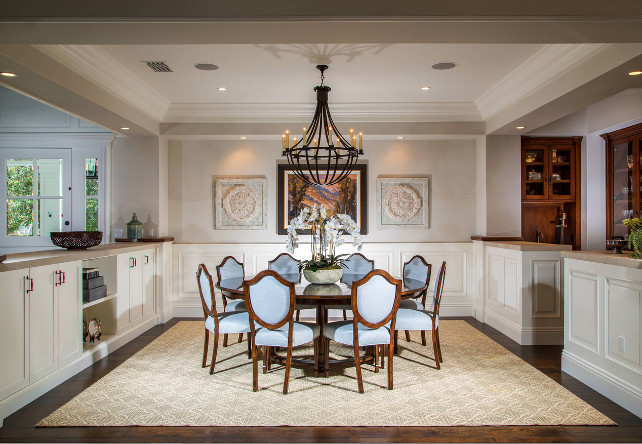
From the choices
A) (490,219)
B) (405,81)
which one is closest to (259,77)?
(405,81)

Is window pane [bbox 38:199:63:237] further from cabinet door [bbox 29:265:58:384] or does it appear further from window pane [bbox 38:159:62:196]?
cabinet door [bbox 29:265:58:384]

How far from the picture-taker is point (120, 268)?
471 cm

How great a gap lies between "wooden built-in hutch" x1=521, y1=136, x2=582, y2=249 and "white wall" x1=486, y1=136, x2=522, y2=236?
38cm

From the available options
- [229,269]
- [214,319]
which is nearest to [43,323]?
[214,319]

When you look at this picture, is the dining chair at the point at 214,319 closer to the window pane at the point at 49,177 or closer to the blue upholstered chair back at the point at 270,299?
the blue upholstered chair back at the point at 270,299

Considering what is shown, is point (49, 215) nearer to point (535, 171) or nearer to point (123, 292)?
point (123, 292)

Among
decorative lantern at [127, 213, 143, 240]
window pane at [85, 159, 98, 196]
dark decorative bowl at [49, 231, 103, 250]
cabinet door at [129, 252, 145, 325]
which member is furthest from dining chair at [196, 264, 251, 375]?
window pane at [85, 159, 98, 196]

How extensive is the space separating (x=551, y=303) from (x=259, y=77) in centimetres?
377

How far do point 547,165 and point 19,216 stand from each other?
22.9ft

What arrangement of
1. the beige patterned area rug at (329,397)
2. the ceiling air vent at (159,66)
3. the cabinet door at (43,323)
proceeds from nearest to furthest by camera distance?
the beige patterned area rug at (329,397), the cabinet door at (43,323), the ceiling air vent at (159,66)

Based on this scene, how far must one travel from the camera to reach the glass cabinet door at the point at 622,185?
5664 mm

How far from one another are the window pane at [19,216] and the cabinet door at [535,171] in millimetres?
6468

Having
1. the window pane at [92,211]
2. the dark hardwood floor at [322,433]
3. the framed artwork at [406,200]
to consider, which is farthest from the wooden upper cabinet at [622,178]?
the window pane at [92,211]

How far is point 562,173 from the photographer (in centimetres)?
643
